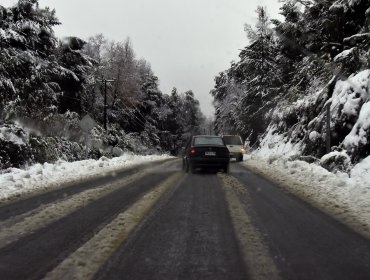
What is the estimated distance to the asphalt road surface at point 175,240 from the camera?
481cm

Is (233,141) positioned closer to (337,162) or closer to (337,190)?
(337,162)

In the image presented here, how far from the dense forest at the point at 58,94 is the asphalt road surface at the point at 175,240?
1053 cm

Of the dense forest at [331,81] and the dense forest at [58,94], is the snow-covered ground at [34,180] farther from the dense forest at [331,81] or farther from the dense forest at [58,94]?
the dense forest at [331,81]

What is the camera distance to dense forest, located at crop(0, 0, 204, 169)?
68.7ft

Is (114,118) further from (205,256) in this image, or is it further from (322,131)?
(205,256)

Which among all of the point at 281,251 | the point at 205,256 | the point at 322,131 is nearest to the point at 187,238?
the point at 205,256

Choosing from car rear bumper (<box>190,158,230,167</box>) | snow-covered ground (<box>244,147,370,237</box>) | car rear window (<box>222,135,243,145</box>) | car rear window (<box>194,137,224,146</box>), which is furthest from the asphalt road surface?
car rear window (<box>222,135,243,145</box>)

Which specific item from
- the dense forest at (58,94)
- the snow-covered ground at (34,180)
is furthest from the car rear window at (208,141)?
the dense forest at (58,94)

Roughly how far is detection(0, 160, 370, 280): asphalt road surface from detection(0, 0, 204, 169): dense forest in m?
10.5

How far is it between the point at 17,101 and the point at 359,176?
54.4 ft

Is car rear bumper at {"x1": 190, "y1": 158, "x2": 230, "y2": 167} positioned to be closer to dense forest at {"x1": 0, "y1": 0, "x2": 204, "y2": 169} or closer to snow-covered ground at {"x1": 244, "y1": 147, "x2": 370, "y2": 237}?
snow-covered ground at {"x1": 244, "y1": 147, "x2": 370, "y2": 237}

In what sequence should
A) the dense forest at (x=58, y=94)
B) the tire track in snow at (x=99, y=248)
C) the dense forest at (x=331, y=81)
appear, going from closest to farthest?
1. the tire track in snow at (x=99, y=248)
2. the dense forest at (x=331, y=81)
3. the dense forest at (x=58, y=94)

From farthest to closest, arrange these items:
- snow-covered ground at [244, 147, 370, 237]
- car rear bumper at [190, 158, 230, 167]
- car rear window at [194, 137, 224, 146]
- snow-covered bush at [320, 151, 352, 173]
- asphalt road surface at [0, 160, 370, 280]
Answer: car rear window at [194, 137, 224, 146] → car rear bumper at [190, 158, 230, 167] → snow-covered bush at [320, 151, 352, 173] → snow-covered ground at [244, 147, 370, 237] → asphalt road surface at [0, 160, 370, 280]

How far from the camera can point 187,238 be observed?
629cm
